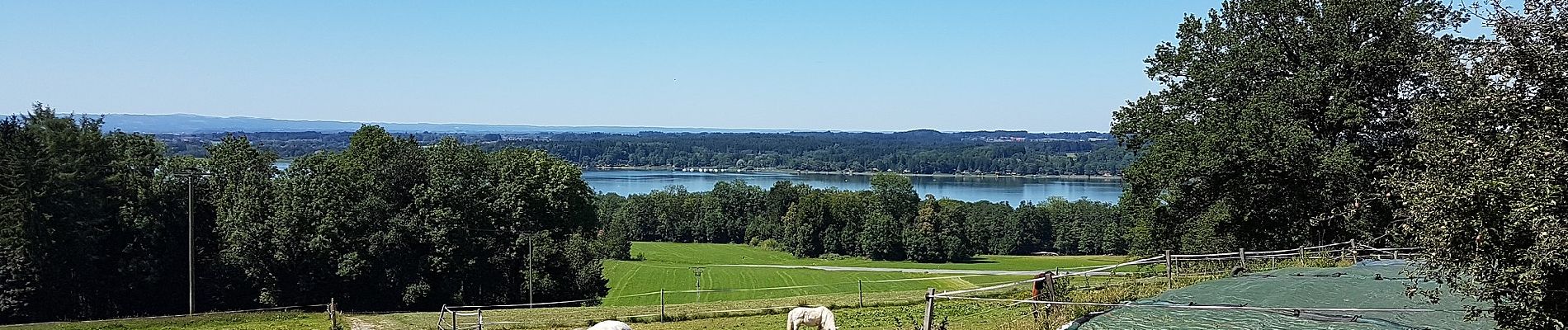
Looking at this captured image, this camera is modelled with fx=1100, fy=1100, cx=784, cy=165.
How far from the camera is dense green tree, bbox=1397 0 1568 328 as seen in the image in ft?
24.7

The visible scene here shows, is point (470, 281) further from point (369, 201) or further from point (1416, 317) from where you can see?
point (1416, 317)

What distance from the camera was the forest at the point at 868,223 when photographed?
3211 inches

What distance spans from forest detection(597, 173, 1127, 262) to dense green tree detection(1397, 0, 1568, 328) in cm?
6889

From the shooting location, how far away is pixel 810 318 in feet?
55.6

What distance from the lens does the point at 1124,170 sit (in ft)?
82.3

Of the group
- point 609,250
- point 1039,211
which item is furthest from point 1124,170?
point 1039,211

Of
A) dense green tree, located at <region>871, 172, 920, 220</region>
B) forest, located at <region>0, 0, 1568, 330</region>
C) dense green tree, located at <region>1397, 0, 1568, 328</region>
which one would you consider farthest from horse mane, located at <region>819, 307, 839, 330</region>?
dense green tree, located at <region>871, 172, 920, 220</region>

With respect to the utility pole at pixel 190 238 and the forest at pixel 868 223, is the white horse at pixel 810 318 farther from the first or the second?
the forest at pixel 868 223

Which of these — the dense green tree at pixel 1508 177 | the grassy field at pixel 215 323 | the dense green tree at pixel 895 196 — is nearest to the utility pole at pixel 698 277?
the dense green tree at pixel 895 196

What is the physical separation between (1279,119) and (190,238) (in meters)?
32.8

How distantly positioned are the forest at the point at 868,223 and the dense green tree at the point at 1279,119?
53942 millimetres

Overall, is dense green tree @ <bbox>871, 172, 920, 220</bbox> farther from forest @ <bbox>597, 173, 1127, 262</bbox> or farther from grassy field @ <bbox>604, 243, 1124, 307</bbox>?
grassy field @ <bbox>604, 243, 1124, 307</bbox>

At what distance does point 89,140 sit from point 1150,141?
111 feet

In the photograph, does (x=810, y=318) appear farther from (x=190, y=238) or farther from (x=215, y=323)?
(x=190, y=238)
